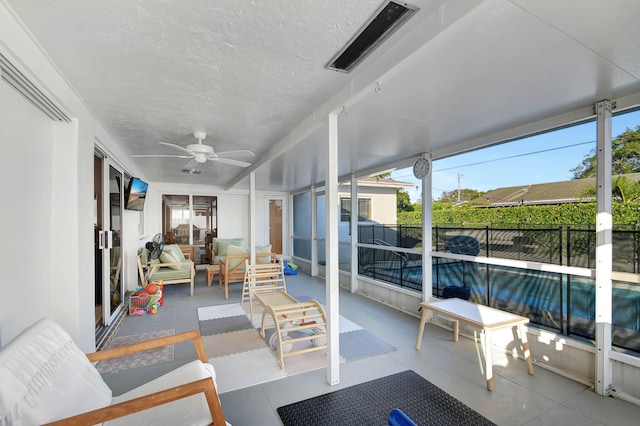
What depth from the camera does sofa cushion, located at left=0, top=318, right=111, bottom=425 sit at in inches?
47.0

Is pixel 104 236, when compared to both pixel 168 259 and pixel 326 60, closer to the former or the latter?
pixel 168 259

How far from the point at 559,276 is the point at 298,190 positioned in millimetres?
6610

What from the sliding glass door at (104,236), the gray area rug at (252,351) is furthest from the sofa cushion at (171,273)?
the gray area rug at (252,351)

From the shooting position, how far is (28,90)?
5.88 ft

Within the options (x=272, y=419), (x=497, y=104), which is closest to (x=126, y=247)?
(x=272, y=419)

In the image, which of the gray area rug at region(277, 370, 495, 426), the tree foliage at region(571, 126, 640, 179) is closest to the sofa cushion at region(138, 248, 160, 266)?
the gray area rug at region(277, 370, 495, 426)

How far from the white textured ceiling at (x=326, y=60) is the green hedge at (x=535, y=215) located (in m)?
0.89

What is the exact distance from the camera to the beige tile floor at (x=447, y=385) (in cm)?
210

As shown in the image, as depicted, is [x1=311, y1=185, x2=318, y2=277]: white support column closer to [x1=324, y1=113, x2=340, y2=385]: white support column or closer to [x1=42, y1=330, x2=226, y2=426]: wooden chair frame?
[x1=324, y1=113, x2=340, y2=385]: white support column

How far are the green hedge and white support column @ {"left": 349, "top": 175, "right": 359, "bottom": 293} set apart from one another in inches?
68.0

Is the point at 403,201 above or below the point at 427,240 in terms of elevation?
above

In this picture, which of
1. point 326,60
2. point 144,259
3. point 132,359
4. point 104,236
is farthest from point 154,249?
point 326,60

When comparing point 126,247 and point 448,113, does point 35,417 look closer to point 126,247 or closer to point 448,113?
point 448,113

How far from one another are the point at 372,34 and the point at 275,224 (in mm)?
7919
